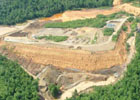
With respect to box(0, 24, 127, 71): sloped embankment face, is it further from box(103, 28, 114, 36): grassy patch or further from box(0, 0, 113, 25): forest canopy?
box(0, 0, 113, 25): forest canopy

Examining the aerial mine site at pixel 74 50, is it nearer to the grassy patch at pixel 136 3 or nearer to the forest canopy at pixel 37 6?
the grassy patch at pixel 136 3

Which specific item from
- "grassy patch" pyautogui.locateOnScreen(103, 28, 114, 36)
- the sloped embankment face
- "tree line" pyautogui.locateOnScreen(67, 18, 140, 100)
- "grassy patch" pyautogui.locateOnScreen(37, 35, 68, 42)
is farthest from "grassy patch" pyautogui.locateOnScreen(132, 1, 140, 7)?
"tree line" pyautogui.locateOnScreen(67, 18, 140, 100)

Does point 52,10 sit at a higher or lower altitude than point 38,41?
higher

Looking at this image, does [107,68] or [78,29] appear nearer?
[107,68]

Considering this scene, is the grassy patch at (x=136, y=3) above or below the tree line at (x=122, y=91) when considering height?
above

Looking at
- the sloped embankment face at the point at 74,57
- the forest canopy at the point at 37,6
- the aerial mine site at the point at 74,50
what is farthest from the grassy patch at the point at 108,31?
the forest canopy at the point at 37,6

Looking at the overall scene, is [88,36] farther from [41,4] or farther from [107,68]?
[41,4]

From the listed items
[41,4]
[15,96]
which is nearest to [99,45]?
[15,96]
